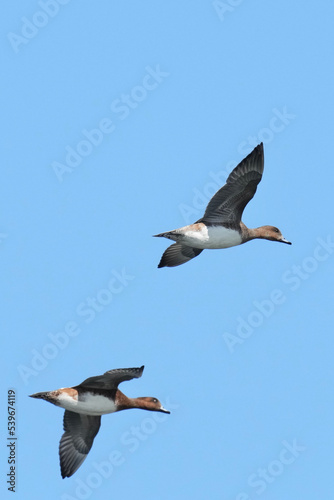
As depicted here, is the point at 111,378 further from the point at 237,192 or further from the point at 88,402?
the point at 237,192

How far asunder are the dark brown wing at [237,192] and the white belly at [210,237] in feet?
0.70

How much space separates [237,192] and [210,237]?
108 cm

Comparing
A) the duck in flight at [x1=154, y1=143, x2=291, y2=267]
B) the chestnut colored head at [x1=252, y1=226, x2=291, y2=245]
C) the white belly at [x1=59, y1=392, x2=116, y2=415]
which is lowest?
the white belly at [x1=59, y1=392, x2=116, y2=415]

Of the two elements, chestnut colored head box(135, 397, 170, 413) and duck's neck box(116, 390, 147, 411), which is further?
chestnut colored head box(135, 397, 170, 413)

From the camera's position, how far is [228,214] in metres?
26.9

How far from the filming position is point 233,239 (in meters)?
26.9

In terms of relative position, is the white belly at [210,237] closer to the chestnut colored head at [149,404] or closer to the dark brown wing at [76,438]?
the chestnut colored head at [149,404]

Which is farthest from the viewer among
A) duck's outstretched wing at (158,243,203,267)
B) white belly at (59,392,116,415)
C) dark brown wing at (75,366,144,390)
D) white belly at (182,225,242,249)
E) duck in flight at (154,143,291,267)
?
duck's outstretched wing at (158,243,203,267)

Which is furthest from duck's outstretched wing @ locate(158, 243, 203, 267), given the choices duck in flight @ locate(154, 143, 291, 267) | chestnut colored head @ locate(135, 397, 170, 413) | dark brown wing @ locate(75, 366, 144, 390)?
dark brown wing @ locate(75, 366, 144, 390)

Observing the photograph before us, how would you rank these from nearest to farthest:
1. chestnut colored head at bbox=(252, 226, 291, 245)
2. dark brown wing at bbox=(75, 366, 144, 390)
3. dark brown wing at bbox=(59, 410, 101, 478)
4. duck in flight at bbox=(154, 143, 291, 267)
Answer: dark brown wing at bbox=(75, 366, 144, 390), dark brown wing at bbox=(59, 410, 101, 478), duck in flight at bbox=(154, 143, 291, 267), chestnut colored head at bbox=(252, 226, 291, 245)

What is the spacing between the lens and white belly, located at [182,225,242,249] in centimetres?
2661

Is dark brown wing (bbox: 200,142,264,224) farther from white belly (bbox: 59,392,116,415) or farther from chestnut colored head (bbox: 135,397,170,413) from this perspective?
white belly (bbox: 59,392,116,415)

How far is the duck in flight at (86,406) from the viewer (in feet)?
81.0

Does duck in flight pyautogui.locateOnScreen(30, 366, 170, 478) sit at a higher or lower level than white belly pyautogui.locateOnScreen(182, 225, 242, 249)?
lower
